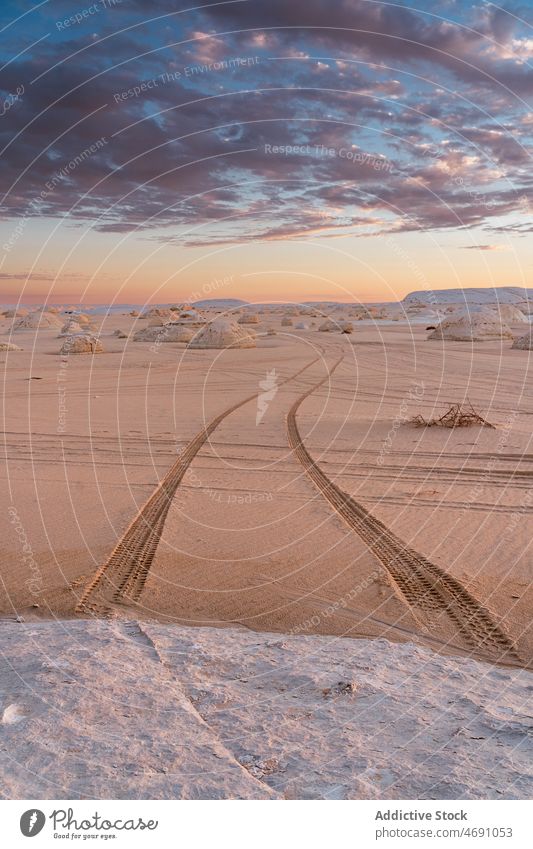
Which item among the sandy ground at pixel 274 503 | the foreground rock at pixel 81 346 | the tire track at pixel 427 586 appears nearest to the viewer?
the tire track at pixel 427 586

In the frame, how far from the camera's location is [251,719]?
156 inches

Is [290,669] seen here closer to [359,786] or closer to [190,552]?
[359,786]

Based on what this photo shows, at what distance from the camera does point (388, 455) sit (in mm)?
11938

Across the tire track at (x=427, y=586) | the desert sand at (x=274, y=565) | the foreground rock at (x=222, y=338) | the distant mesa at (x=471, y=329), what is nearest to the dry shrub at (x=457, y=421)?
the desert sand at (x=274, y=565)

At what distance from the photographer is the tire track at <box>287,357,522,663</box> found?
555 centimetres

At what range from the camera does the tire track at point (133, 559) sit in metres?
6.29

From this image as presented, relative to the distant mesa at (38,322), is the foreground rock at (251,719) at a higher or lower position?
lower

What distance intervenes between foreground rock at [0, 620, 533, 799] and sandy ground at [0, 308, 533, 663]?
0.88 m

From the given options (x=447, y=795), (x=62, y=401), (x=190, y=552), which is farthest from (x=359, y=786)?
(x=62, y=401)

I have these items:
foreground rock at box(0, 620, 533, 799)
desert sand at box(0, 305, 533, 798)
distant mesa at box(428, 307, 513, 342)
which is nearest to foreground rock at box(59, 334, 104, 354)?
desert sand at box(0, 305, 533, 798)

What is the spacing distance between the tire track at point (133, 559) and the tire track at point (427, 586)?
92.3 inches

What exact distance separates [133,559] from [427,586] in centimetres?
302

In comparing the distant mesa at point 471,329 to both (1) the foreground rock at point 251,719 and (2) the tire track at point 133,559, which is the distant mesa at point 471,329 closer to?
(2) the tire track at point 133,559
